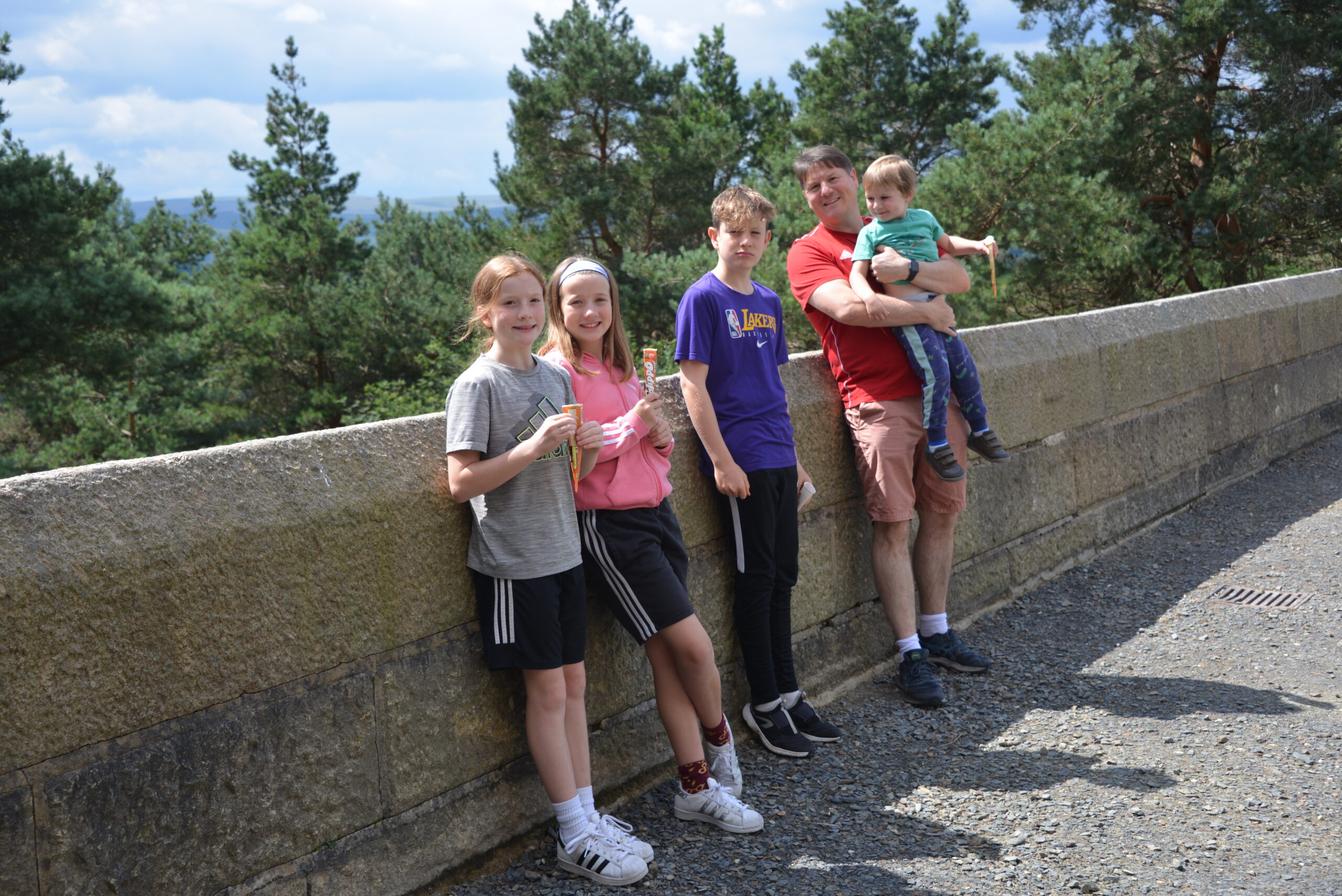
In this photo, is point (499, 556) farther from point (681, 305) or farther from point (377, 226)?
point (377, 226)

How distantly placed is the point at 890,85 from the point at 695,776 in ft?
77.5

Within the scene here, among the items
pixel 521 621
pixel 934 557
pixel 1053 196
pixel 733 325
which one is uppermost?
pixel 1053 196

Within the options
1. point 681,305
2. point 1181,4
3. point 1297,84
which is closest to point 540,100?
point 1181,4

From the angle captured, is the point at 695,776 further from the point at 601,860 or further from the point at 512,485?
the point at 512,485

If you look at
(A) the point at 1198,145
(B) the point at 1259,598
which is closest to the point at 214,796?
(B) the point at 1259,598

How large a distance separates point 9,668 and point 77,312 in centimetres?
1528

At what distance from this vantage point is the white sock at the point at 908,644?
3.94 meters

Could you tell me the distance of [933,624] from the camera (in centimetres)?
414

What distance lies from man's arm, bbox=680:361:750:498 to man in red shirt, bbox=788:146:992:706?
0.77 metres

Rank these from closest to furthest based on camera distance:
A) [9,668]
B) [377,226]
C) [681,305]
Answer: [9,668] → [681,305] → [377,226]

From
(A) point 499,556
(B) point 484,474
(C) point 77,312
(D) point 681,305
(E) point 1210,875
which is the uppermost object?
(C) point 77,312

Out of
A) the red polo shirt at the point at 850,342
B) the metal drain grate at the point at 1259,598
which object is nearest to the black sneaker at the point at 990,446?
the red polo shirt at the point at 850,342

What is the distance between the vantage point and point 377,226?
33.7 m

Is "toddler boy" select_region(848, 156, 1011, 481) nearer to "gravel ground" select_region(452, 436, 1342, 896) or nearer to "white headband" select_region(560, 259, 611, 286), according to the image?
"gravel ground" select_region(452, 436, 1342, 896)
